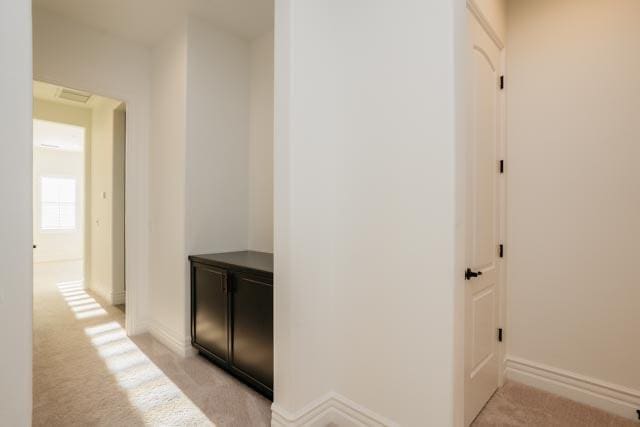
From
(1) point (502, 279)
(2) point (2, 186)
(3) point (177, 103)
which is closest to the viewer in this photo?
(2) point (2, 186)

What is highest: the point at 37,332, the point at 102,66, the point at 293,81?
the point at 102,66

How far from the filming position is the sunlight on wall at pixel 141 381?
1.90m

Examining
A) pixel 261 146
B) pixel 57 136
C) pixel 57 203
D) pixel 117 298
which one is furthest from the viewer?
pixel 57 203

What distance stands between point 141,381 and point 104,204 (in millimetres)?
3141

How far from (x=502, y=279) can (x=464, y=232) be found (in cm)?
103

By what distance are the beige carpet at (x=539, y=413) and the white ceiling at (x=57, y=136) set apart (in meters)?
6.24

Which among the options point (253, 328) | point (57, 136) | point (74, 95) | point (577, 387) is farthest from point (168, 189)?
point (57, 136)

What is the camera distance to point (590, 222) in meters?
2.03

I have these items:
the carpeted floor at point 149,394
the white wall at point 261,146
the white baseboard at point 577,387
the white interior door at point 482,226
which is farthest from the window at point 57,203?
the white baseboard at point 577,387

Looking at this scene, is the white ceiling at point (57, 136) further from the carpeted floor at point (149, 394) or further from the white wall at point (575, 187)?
the white wall at point (575, 187)

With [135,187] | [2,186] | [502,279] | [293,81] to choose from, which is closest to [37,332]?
[135,187]

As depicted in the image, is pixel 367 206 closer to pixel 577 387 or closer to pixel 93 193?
pixel 577 387

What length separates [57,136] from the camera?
6363 millimetres

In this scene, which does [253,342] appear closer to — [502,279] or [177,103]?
[502,279]
